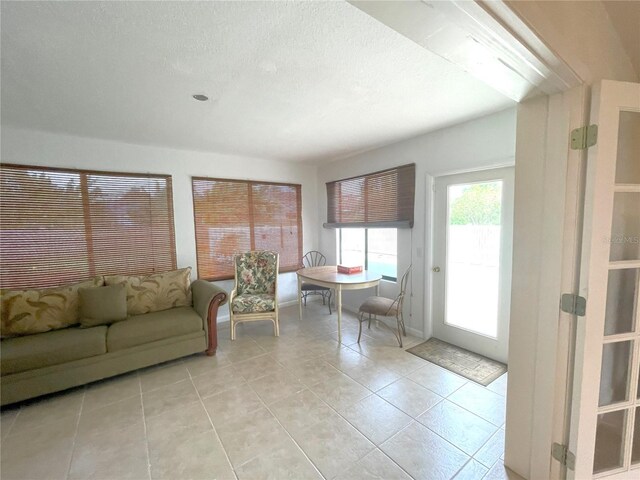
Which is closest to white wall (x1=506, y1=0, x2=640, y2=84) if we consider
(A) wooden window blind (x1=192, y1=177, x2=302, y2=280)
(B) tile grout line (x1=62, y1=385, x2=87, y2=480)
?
(B) tile grout line (x1=62, y1=385, x2=87, y2=480)

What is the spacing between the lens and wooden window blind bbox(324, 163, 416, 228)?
331cm

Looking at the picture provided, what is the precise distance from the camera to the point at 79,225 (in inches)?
118

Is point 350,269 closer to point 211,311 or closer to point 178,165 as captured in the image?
point 211,311

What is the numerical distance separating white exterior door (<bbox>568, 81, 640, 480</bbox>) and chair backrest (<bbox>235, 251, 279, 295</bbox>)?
3.25 meters

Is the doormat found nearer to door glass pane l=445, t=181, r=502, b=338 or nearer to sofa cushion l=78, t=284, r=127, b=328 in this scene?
door glass pane l=445, t=181, r=502, b=338

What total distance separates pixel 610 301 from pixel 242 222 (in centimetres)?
392

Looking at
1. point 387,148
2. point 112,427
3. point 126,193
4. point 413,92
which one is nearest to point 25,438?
point 112,427

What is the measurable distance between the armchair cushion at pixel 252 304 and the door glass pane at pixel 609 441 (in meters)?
2.92

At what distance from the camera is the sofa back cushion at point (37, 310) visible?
239 centimetres

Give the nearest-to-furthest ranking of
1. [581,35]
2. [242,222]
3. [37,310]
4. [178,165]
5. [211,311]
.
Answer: [581,35], [37,310], [211,311], [178,165], [242,222]

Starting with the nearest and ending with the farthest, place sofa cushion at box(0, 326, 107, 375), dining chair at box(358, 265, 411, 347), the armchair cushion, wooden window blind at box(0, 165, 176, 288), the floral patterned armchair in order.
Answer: sofa cushion at box(0, 326, 107, 375) < wooden window blind at box(0, 165, 176, 288) < dining chair at box(358, 265, 411, 347) < the armchair cushion < the floral patterned armchair

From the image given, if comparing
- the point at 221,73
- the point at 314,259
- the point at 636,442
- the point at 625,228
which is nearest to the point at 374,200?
the point at 314,259

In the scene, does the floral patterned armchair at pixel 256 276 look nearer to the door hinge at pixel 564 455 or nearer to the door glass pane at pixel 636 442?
the door hinge at pixel 564 455

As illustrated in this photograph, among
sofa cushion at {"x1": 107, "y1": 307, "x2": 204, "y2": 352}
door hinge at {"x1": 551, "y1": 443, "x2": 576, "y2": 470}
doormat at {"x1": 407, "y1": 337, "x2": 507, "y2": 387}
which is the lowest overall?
doormat at {"x1": 407, "y1": 337, "x2": 507, "y2": 387}
